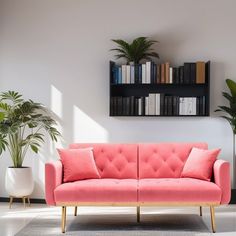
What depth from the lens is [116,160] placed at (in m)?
4.95

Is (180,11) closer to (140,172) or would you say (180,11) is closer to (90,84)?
(90,84)

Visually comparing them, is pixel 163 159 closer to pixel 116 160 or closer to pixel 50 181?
pixel 116 160

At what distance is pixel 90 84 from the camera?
19.2 ft

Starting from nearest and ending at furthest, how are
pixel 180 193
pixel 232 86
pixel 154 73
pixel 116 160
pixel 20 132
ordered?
1. pixel 180 193
2. pixel 116 160
3. pixel 232 86
4. pixel 154 73
5. pixel 20 132

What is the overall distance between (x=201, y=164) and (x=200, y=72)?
52.2 inches

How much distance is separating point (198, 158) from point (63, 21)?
251 centimetres

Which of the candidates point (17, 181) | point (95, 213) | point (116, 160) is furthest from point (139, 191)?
point (17, 181)

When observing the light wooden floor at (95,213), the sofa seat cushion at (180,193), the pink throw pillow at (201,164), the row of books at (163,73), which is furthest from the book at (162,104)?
the sofa seat cushion at (180,193)

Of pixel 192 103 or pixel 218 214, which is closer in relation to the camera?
pixel 218 214

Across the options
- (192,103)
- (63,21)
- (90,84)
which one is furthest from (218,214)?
(63,21)

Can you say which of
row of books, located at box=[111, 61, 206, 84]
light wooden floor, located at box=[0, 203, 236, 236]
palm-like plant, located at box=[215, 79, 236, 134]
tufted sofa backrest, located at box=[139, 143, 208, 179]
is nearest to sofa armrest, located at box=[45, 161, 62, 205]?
light wooden floor, located at box=[0, 203, 236, 236]

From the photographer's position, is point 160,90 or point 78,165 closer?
point 78,165

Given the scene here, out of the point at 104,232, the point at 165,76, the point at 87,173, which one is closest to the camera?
the point at 104,232

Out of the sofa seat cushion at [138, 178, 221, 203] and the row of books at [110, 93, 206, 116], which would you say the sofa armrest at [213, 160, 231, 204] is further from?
the row of books at [110, 93, 206, 116]
